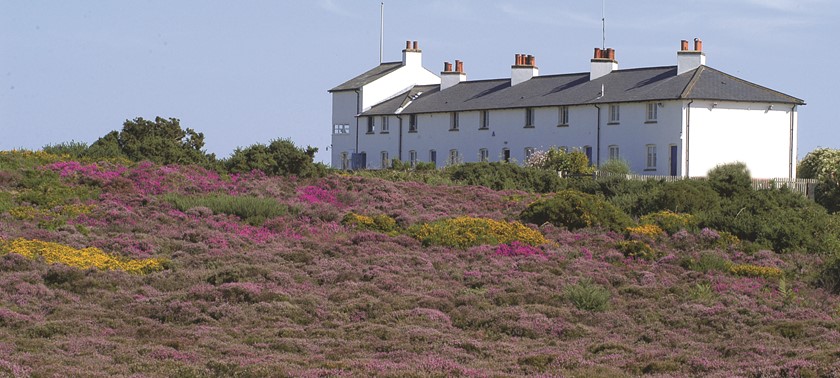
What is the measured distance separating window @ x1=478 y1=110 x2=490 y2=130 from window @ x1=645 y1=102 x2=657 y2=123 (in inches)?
456

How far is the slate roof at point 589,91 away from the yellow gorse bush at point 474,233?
26464mm

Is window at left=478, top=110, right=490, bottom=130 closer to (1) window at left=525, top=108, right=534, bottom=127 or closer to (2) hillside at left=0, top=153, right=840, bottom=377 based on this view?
(1) window at left=525, top=108, right=534, bottom=127

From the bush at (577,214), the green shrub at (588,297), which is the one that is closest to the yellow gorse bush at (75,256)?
the green shrub at (588,297)

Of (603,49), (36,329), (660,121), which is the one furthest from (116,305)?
(603,49)

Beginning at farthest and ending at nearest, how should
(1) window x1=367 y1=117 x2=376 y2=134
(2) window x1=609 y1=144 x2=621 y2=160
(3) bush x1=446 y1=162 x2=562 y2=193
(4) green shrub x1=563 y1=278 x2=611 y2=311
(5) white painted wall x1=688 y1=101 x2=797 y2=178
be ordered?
(1) window x1=367 y1=117 x2=376 y2=134 → (2) window x1=609 y1=144 x2=621 y2=160 → (5) white painted wall x1=688 y1=101 x2=797 y2=178 → (3) bush x1=446 y1=162 x2=562 y2=193 → (4) green shrub x1=563 y1=278 x2=611 y2=311

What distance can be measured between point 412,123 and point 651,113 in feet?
60.6

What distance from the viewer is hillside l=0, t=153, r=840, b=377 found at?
18641mm

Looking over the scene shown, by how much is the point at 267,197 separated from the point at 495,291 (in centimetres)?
1412

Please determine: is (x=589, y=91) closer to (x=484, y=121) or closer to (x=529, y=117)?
(x=529, y=117)

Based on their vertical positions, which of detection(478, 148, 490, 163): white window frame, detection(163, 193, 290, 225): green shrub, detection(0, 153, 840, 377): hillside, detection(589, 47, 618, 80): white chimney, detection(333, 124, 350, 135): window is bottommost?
detection(0, 153, 840, 377): hillside

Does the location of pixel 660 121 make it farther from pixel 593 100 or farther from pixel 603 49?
pixel 603 49

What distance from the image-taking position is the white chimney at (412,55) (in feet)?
264

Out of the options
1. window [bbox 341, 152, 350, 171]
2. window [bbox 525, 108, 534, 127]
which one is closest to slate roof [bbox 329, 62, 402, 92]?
window [bbox 341, 152, 350, 171]

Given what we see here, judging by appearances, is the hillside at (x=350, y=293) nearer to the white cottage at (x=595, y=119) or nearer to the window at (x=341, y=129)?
the white cottage at (x=595, y=119)
